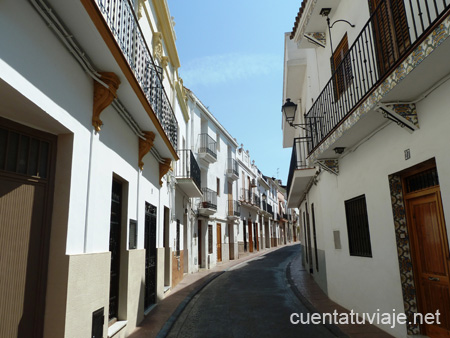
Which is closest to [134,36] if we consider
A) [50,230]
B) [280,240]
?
[50,230]

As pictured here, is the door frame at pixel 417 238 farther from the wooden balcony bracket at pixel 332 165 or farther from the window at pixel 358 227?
the wooden balcony bracket at pixel 332 165

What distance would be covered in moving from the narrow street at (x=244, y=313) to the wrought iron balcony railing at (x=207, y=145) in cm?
854

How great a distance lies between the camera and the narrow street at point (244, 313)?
6336 millimetres

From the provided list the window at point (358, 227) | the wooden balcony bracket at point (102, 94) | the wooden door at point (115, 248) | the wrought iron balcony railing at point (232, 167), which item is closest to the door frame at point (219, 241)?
the wrought iron balcony railing at point (232, 167)

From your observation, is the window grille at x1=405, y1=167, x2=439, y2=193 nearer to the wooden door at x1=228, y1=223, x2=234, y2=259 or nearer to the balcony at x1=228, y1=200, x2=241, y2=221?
the balcony at x1=228, y1=200, x2=241, y2=221

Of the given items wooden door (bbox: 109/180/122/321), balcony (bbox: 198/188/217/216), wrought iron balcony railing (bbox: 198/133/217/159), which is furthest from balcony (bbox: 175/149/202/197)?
wooden door (bbox: 109/180/122/321)

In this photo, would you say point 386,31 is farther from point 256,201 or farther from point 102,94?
point 256,201

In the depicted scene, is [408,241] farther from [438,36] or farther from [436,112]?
[438,36]

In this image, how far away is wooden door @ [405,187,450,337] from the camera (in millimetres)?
4508

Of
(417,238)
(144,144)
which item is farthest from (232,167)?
(417,238)

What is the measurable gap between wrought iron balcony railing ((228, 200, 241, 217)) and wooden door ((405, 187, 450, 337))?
19.8 metres

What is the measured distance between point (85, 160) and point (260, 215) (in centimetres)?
3260

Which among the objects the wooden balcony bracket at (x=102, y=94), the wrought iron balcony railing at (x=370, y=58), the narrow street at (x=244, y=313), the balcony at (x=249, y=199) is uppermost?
the balcony at (x=249, y=199)

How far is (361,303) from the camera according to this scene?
6566 mm
